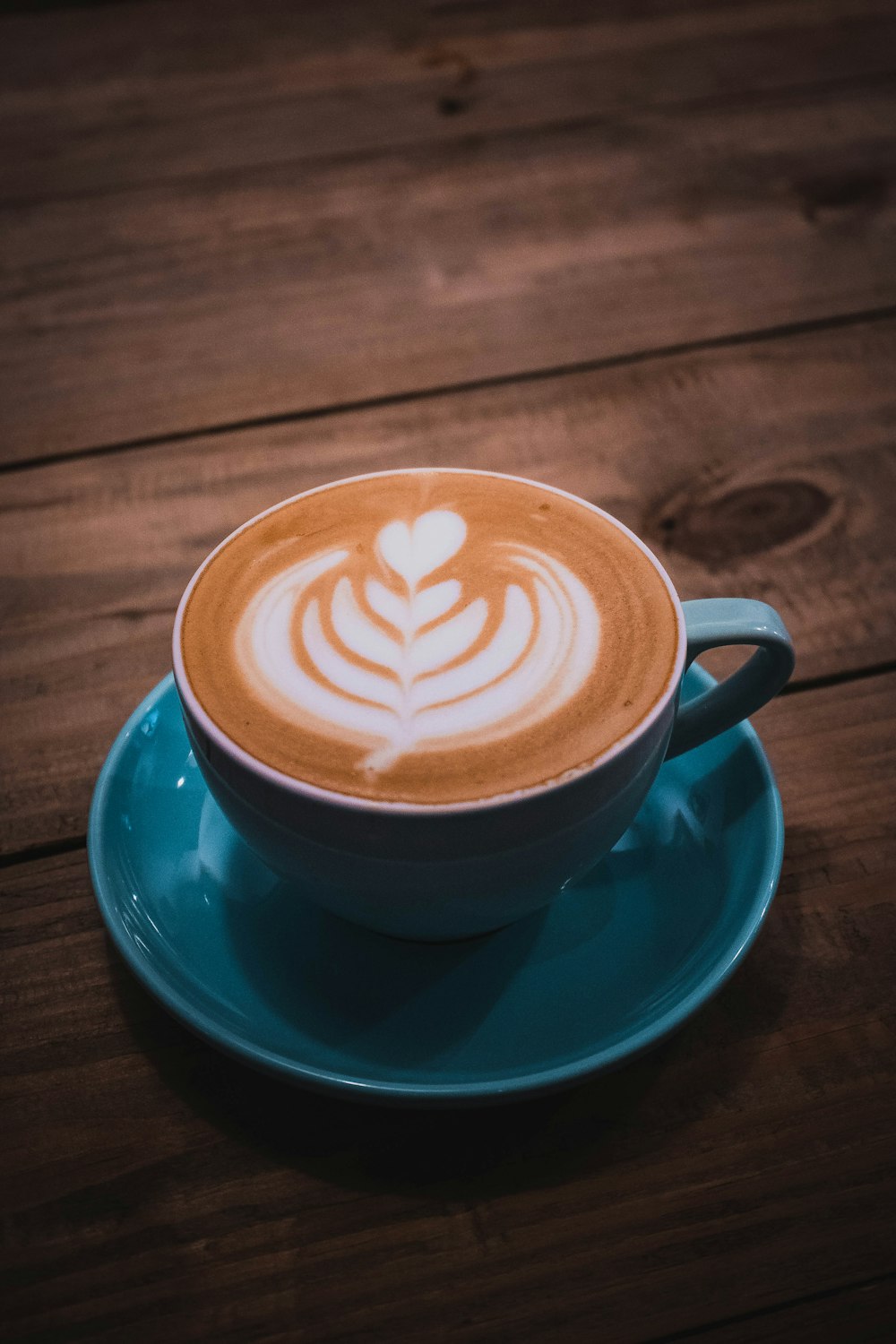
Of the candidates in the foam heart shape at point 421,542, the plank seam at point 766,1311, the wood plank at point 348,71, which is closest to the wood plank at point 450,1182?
the plank seam at point 766,1311

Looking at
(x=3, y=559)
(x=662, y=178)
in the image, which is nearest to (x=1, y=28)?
(x=662, y=178)

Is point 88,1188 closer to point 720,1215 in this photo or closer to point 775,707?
point 720,1215

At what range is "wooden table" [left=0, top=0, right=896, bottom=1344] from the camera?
419 mm

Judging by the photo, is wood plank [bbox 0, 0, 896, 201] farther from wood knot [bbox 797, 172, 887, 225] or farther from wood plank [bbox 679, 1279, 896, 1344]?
wood plank [bbox 679, 1279, 896, 1344]

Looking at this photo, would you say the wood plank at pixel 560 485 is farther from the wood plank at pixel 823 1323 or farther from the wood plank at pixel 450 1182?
the wood plank at pixel 823 1323

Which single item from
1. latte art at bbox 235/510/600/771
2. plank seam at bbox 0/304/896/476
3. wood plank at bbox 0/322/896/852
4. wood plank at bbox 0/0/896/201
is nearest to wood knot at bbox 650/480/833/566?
wood plank at bbox 0/322/896/852

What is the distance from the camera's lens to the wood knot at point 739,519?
29.0 inches

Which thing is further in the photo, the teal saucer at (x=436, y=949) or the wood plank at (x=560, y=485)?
the wood plank at (x=560, y=485)

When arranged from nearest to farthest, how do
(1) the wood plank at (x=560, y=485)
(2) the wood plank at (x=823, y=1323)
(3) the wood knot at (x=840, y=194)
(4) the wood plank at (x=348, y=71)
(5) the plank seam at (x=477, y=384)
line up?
(2) the wood plank at (x=823, y=1323)
(1) the wood plank at (x=560, y=485)
(5) the plank seam at (x=477, y=384)
(3) the wood knot at (x=840, y=194)
(4) the wood plank at (x=348, y=71)

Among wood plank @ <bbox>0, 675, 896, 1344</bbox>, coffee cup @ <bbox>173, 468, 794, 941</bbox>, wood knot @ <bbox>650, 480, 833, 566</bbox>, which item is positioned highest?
coffee cup @ <bbox>173, 468, 794, 941</bbox>

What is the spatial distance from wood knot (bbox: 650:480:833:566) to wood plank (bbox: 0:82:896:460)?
7.0 inches

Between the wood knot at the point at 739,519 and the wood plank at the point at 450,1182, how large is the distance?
30 centimetres

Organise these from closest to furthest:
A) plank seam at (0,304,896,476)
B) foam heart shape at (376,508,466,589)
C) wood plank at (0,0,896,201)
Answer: foam heart shape at (376,508,466,589) < plank seam at (0,304,896,476) < wood plank at (0,0,896,201)

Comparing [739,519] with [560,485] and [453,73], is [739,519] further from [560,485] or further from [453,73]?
[453,73]
